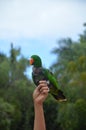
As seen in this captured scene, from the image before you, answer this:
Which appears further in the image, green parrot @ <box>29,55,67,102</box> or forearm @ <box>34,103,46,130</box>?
green parrot @ <box>29,55,67,102</box>

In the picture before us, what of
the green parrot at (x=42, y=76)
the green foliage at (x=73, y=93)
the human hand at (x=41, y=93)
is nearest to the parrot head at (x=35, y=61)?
the green parrot at (x=42, y=76)

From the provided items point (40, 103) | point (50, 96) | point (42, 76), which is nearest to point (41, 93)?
point (40, 103)

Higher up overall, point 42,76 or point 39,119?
point 42,76

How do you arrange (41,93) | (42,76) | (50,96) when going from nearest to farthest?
1. (41,93)
2. (42,76)
3. (50,96)

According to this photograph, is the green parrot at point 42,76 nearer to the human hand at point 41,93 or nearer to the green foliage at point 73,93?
the human hand at point 41,93

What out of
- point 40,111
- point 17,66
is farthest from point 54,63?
point 40,111

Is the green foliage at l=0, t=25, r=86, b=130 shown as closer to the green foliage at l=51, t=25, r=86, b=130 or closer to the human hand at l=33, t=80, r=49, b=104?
the green foliage at l=51, t=25, r=86, b=130

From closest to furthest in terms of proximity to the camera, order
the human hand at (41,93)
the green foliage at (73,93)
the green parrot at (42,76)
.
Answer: the human hand at (41,93) < the green parrot at (42,76) < the green foliage at (73,93)

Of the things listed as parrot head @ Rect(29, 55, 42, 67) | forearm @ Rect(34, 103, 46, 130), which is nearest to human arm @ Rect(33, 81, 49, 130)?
forearm @ Rect(34, 103, 46, 130)

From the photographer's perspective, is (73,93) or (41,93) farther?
(73,93)

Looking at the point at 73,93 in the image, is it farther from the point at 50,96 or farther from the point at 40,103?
the point at 40,103

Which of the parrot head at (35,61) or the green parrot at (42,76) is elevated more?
the parrot head at (35,61)

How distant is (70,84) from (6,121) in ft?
10.8

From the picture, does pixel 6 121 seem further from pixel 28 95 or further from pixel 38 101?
pixel 38 101
